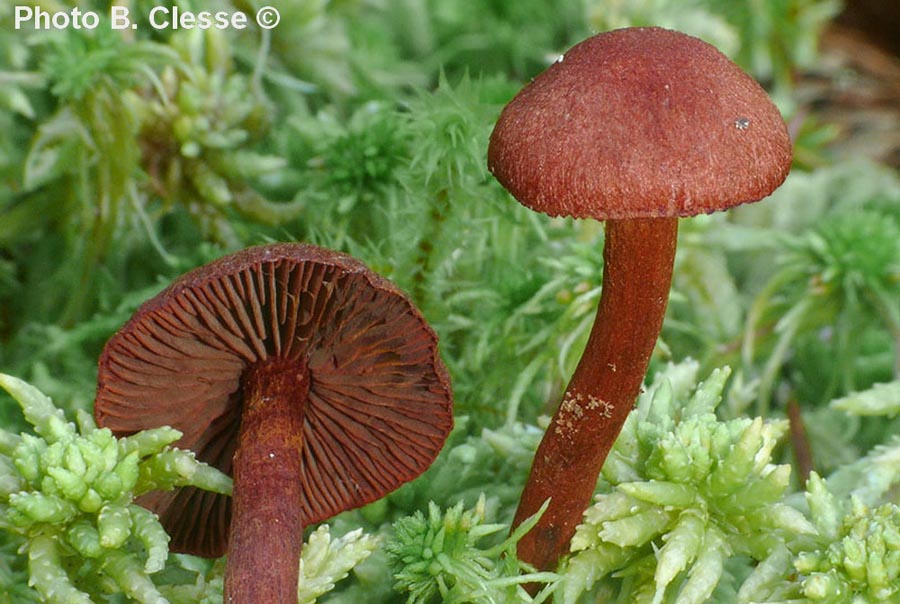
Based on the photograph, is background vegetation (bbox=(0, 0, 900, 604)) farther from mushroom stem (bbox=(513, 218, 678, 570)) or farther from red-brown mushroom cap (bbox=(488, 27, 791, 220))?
red-brown mushroom cap (bbox=(488, 27, 791, 220))

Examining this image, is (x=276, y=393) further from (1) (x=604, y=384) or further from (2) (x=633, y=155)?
(2) (x=633, y=155)

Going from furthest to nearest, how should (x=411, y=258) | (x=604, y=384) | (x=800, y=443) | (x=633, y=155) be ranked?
1. (x=800, y=443)
2. (x=411, y=258)
3. (x=604, y=384)
4. (x=633, y=155)

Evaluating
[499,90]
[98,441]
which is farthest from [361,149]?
[98,441]

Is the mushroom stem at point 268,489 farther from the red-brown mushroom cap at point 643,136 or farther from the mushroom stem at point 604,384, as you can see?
the red-brown mushroom cap at point 643,136

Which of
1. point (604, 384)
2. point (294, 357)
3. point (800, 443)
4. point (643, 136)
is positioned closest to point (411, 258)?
point (294, 357)

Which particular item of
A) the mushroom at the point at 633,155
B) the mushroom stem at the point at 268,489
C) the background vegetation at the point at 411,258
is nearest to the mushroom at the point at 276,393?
the mushroom stem at the point at 268,489

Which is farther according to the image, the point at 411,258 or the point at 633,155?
the point at 411,258
